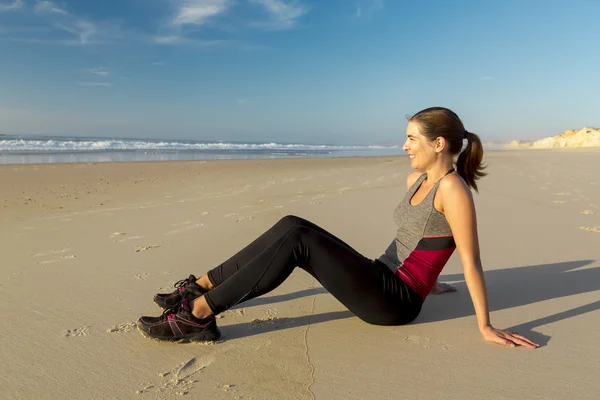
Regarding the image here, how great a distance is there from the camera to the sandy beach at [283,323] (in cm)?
192

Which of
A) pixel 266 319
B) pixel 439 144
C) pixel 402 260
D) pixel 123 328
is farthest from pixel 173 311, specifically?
pixel 439 144

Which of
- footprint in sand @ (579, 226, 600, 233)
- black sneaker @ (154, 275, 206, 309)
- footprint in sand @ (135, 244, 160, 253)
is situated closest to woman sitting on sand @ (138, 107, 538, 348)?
black sneaker @ (154, 275, 206, 309)

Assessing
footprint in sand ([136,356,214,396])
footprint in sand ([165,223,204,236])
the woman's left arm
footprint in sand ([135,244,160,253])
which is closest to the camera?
footprint in sand ([136,356,214,396])

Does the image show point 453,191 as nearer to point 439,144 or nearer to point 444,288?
point 439,144

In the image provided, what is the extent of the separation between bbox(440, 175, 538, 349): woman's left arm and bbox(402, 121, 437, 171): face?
10.0 inches

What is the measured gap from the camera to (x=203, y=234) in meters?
4.95

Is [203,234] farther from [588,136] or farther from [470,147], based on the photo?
[588,136]

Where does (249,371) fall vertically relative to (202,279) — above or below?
below

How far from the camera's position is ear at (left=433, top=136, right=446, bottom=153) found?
246cm

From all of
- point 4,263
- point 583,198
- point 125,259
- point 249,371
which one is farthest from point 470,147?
point 583,198

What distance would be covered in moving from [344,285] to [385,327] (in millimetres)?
421

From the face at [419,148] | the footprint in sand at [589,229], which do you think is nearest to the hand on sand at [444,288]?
the face at [419,148]

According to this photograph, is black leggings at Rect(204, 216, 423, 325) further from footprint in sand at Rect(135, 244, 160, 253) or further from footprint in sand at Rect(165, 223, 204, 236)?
footprint in sand at Rect(165, 223, 204, 236)

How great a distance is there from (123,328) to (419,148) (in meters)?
2.03
